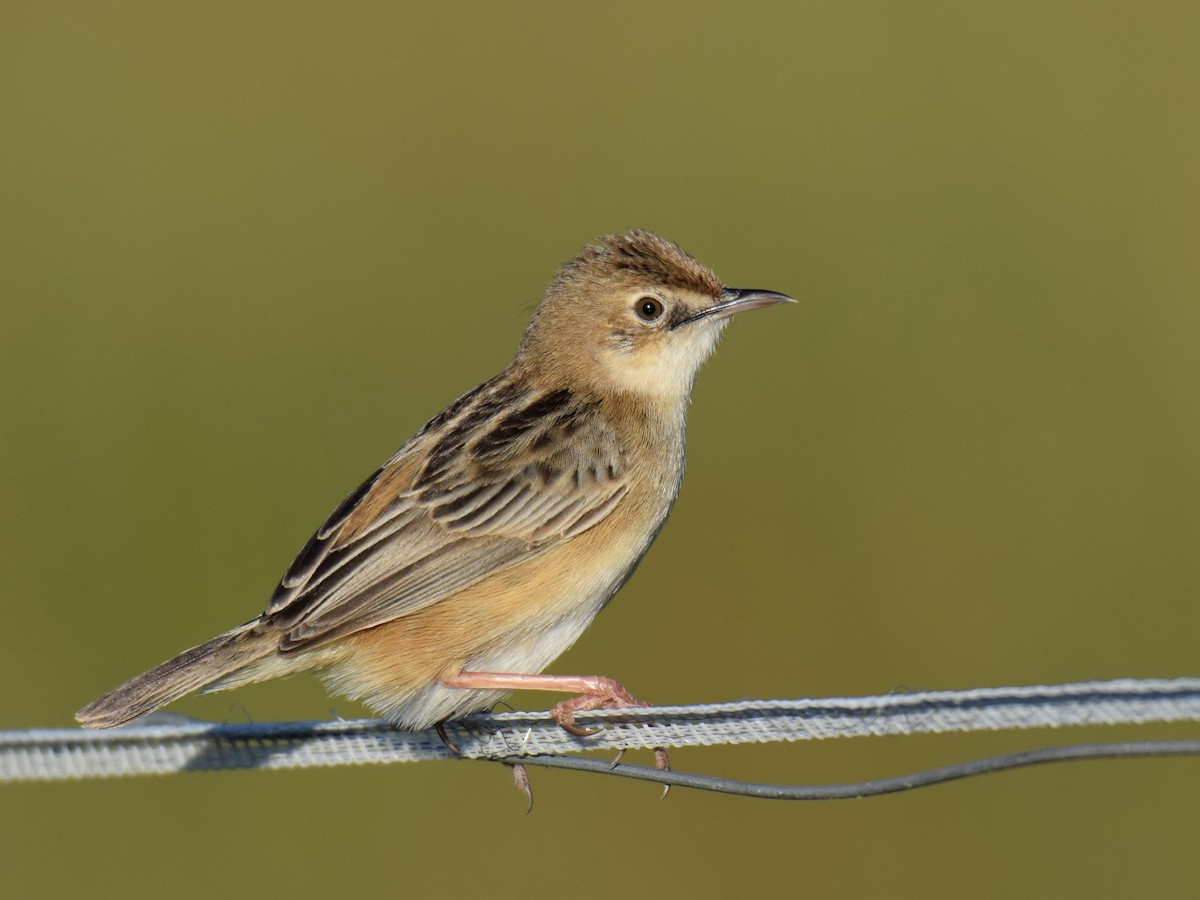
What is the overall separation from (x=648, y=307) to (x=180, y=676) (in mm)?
2760

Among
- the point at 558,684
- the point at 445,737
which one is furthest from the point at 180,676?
the point at 558,684

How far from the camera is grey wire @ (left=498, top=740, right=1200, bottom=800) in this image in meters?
2.80

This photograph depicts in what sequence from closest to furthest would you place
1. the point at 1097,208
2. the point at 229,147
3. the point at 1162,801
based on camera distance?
1. the point at 1162,801
2. the point at 1097,208
3. the point at 229,147

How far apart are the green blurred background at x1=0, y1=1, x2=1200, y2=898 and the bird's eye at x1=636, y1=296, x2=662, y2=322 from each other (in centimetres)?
255

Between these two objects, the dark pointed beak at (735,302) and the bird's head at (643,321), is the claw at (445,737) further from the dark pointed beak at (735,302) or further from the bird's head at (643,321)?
the dark pointed beak at (735,302)

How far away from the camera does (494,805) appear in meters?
8.80

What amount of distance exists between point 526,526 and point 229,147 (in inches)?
306

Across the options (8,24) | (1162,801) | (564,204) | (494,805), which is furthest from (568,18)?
(1162,801)

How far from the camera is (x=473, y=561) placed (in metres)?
5.59

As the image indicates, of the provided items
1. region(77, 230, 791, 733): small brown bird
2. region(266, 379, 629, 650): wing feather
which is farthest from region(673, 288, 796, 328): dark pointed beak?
region(266, 379, 629, 650): wing feather

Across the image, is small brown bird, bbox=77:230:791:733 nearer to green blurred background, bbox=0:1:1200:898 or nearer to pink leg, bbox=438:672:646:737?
pink leg, bbox=438:672:646:737

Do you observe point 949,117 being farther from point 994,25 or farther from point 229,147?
point 229,147

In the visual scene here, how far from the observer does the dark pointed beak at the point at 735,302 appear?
6.65m

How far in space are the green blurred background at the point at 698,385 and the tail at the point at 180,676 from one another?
1727 millimetres
